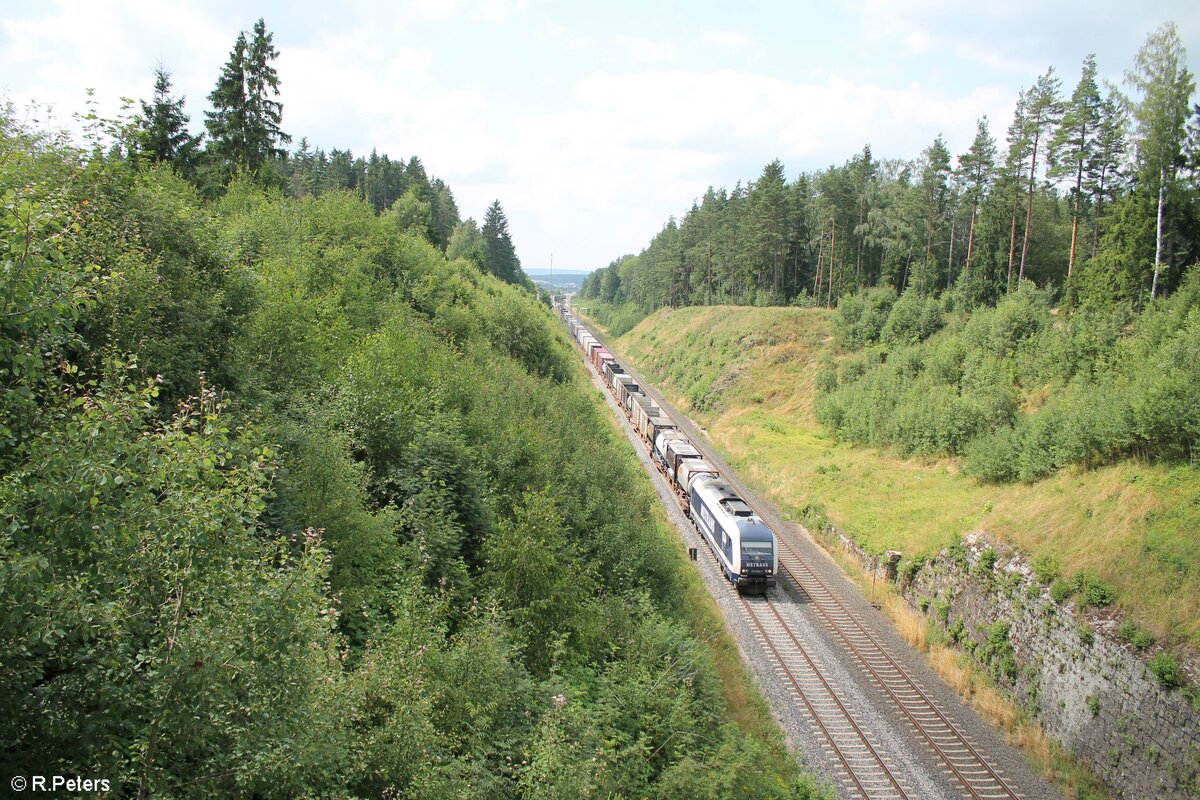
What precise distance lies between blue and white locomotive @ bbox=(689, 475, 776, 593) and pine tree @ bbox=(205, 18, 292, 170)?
30.1 meters

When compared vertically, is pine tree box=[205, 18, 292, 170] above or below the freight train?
above

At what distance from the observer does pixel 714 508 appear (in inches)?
1134

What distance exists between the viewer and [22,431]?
582 cm

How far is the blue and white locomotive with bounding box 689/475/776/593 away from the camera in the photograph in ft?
84.0

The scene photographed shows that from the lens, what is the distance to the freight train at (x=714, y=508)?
2569cm

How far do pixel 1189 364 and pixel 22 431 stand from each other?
100ft

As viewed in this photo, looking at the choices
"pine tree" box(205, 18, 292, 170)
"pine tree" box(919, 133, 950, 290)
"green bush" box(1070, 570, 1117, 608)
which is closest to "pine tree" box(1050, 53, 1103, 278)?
"pine tree" box(919, 133, 950, 290)

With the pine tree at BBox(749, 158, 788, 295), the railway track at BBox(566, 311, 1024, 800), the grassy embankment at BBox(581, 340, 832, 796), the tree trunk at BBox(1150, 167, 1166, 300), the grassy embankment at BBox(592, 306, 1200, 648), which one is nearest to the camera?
the grassy embankment at BBox(581, 340, 832, 796)

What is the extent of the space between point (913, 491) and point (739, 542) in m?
10.8

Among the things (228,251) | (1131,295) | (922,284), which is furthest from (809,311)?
(228,251)

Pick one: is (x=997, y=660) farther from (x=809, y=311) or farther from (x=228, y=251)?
(x=809, y=311)

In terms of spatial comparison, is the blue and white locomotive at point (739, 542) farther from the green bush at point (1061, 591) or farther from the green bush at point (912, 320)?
the green bush at point (912, 320)

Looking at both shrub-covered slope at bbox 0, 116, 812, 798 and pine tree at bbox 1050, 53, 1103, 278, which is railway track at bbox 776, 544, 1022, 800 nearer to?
shrub-covered slope at bbox 0, 116, 812, 798

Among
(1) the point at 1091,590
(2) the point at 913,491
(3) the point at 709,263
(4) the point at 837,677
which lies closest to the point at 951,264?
(2) the point at 913,491
